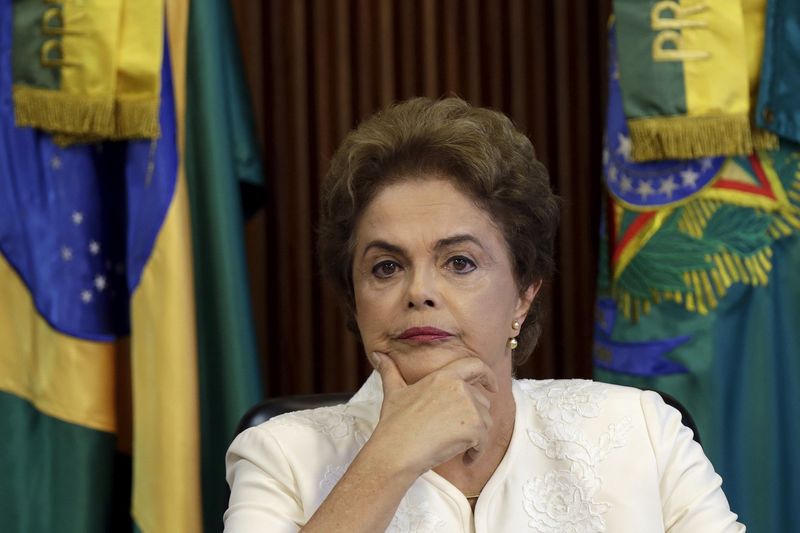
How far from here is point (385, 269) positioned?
75.9 inches

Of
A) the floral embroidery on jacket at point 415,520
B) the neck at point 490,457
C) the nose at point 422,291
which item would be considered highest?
the nose at point 422,291

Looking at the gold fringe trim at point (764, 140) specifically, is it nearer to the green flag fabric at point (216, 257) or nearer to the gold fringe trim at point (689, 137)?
the gold fringe trim at point (689, 137)

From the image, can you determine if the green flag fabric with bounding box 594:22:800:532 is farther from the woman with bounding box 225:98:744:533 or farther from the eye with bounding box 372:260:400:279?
the eye with bounding box 372:260:400:279

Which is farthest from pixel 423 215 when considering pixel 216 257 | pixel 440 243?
pixel 216 257

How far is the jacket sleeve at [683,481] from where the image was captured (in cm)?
184

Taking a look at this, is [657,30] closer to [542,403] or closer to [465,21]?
[465,21]

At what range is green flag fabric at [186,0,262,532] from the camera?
116 inches

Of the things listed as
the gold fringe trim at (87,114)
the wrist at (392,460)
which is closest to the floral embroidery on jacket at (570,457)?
the wrist at (392,460)

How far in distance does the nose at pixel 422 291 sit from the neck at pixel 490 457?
0.28m

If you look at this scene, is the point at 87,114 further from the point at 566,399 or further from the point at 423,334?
the point at 566,399

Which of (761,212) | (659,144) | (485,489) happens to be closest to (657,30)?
(659,144)

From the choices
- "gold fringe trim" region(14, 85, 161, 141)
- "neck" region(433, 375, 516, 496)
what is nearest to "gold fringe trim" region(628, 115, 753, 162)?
"neck" region(433, 375, 516, 496)

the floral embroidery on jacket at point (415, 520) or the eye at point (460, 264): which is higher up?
the eye at point (460, 264)

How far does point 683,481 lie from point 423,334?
21.3 inches
